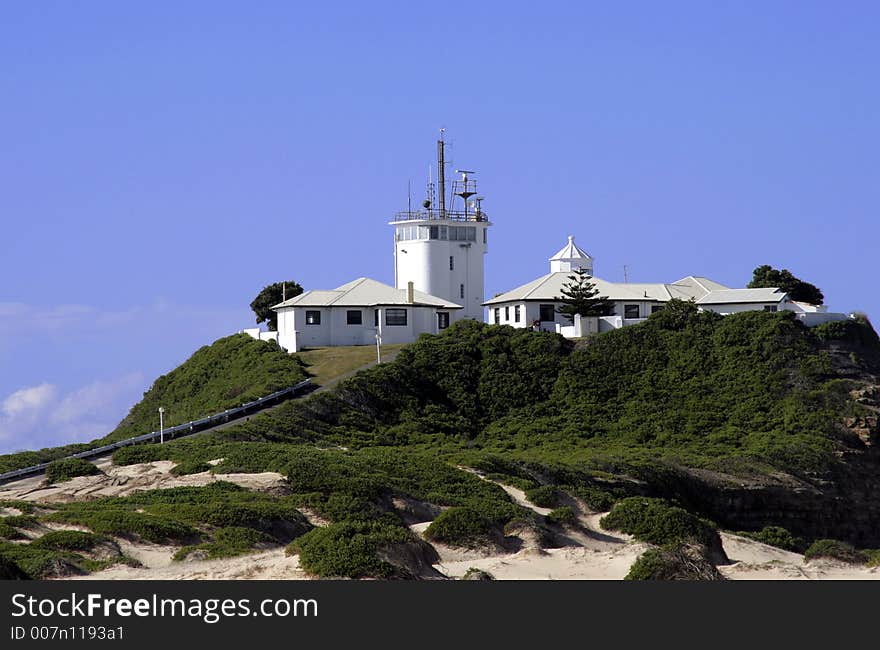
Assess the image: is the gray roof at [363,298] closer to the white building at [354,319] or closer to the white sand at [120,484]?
the white building at [354,319]

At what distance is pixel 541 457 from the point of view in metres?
61.1

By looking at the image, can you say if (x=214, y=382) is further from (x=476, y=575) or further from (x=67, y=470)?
(x=476, y=575)

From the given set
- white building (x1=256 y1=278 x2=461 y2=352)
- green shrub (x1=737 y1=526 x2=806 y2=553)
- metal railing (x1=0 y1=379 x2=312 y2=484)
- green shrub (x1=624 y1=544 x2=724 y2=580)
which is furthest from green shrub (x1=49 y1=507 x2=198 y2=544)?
white building (x1=256 y1=278 x2=461 y2=352)

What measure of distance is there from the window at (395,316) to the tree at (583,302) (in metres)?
8.10

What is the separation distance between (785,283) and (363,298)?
2571 centimetres

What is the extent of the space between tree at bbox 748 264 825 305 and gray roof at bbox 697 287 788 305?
22.9 feet

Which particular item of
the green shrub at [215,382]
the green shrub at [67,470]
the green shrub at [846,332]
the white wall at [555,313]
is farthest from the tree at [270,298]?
the green shrub at [67,470]

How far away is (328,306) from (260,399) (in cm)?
1421

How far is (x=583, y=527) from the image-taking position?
1816 inches

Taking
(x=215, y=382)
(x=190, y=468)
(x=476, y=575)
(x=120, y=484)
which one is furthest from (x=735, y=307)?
(x=476, y=575)

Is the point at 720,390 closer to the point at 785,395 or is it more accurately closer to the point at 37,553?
the point at 785,395

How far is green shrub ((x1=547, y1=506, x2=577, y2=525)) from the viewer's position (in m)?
45.9

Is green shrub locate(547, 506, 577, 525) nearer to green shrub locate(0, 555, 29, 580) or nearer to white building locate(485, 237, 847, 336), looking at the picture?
green shrub locate(0, 555, 29, 580)

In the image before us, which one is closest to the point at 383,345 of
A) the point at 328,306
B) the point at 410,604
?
the point at 328,306
